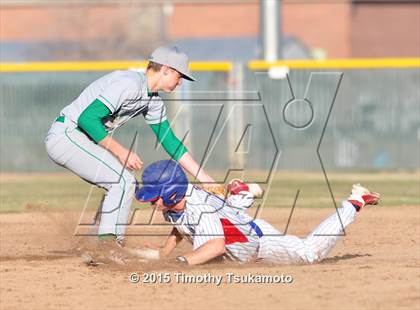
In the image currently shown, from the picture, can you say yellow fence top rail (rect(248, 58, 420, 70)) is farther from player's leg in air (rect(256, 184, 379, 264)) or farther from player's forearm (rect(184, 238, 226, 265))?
player's forearm (rect(184, 238, 226, 265))

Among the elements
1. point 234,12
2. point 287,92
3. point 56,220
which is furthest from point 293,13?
point 56,220

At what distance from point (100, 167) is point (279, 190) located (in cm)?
914

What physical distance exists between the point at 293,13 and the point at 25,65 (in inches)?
1039

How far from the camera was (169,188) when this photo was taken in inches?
301

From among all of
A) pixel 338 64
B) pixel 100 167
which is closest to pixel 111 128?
pixel 100 167

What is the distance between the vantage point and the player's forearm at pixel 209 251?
7688 millimetres

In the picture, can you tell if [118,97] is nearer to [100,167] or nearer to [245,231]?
[100,167]

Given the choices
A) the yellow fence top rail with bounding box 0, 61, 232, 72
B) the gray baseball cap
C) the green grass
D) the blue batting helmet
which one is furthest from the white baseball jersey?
the yellow fence top rail with bounding box 0, 61, 232, 72

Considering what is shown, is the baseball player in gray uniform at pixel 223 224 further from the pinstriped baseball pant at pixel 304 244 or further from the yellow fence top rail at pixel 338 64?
the yellow fence top rail at pixel 338 64

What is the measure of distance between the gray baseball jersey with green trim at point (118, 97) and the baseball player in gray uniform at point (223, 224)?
661 millimetres

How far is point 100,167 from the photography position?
8297mm

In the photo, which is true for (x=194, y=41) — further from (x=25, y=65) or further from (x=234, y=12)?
(x=25, y=65)

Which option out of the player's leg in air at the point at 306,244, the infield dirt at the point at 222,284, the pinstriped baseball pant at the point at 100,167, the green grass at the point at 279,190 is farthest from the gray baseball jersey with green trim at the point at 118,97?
the green grass at the point at 279,190

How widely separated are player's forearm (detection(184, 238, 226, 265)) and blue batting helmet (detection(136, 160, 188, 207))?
0.42m
